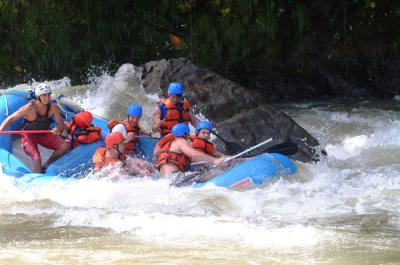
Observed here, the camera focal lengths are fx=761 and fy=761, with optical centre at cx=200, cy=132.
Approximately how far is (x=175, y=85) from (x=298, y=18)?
5.21 m

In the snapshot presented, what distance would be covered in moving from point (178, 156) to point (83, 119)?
3.81 ft

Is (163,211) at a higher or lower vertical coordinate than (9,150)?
lower

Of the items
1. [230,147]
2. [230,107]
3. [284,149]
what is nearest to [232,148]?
[230,147]

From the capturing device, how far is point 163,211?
6.26 meters

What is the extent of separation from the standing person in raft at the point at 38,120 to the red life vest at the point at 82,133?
0.31ft

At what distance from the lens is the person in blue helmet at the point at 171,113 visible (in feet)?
25.8

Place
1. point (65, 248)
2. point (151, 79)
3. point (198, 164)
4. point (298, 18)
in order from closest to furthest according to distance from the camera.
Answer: point (65, 248), point (198, 164), point (151, 79), point (298, 18)

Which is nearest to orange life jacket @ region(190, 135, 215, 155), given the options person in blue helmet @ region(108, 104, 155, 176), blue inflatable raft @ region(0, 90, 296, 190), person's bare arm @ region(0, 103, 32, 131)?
blue inflatable raft @ region(0, 90, 296, 190)

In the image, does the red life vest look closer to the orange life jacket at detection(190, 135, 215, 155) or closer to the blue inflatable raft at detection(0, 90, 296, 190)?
the blue inflatable raft at detection(0, 90, 296, 190)

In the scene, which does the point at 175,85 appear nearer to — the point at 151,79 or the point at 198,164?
the point at 198,164

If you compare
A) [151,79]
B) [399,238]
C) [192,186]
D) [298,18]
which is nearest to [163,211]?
[192,186]

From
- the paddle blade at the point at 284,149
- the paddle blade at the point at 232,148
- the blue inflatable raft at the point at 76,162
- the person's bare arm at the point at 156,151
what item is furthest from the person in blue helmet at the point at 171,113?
the paddle blade at the point at 284,149

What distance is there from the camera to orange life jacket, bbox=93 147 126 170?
269 inches

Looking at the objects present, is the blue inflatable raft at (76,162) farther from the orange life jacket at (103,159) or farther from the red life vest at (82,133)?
the orange life jacket at (103,159)
